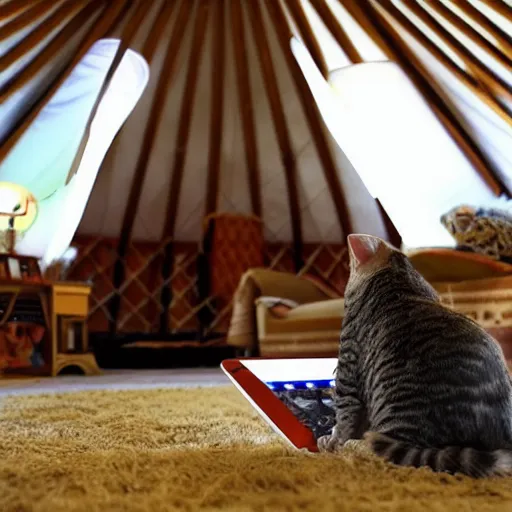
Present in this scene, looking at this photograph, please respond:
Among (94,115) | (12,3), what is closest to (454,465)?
(12,3)

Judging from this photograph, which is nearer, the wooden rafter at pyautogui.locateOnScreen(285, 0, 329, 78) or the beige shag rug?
the beige shag rug

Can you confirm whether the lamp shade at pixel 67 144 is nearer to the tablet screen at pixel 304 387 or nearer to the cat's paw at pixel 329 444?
the tablet screen at pixel 304 387

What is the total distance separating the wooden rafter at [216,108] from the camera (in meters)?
2.69

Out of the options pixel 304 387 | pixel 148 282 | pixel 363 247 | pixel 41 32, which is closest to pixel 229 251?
pixel 148 282

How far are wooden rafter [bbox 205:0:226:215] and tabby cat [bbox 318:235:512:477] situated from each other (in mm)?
2126

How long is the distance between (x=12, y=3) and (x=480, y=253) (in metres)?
1.90

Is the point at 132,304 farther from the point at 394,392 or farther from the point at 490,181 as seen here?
the point at 394,392

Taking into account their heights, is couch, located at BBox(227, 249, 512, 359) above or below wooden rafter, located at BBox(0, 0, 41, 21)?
below

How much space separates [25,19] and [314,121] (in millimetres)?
1694

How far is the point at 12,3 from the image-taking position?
212 cm

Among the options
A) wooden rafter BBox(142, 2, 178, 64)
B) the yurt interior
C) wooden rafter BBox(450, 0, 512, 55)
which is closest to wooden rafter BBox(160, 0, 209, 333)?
the yurt interior

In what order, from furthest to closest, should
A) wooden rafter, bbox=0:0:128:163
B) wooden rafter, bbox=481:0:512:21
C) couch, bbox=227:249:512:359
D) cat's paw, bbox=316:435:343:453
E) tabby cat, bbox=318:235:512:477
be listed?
wooden rafter, bbox=0:0:128:163 → wooden rafter, bbox=481:0:512:21 → couch, bbox=227:249:512:359 → cat's paw, bbox=316:435:343:453 → tabby cat, bbox=318:235:512:477

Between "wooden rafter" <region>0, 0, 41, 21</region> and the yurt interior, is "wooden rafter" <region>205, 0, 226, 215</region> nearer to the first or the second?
the yurt interior

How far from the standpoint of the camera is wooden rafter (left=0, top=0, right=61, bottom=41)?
223cm
